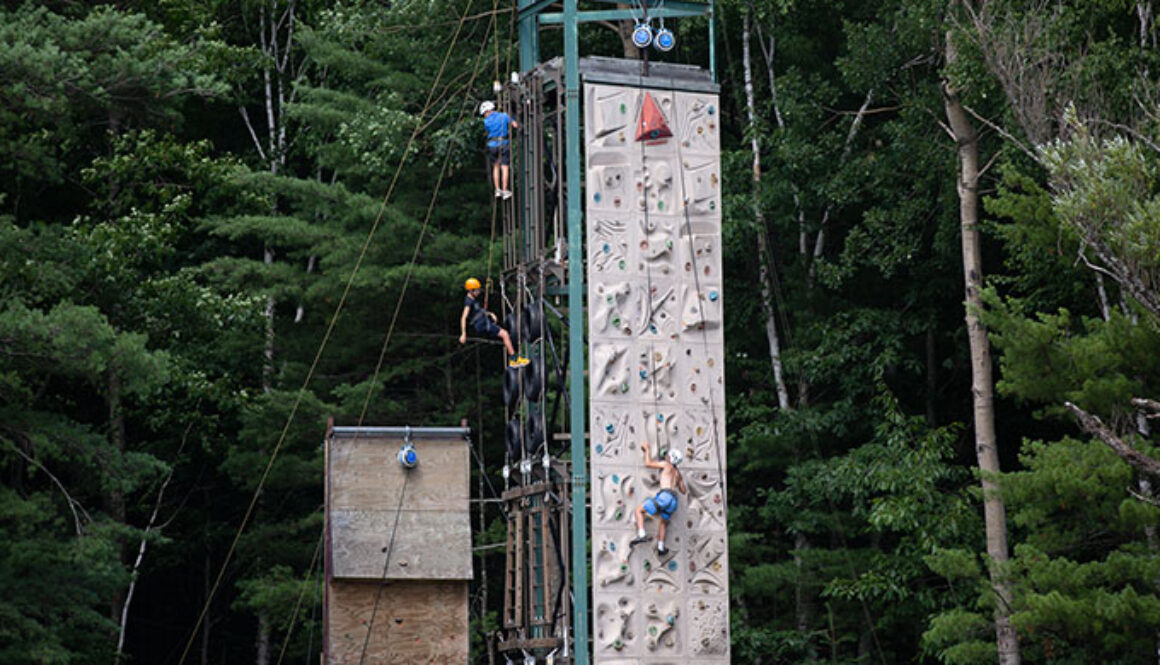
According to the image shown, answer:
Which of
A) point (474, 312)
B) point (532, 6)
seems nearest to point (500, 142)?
point (532, 6)

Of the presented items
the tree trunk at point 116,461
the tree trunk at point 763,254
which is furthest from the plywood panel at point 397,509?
the tree trunk at point 763,254

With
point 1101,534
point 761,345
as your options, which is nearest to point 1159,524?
point 1101,534

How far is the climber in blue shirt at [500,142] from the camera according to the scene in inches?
634

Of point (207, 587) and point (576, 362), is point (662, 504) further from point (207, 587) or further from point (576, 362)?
point (207, 587)

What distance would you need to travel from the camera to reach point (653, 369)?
48.9 ft

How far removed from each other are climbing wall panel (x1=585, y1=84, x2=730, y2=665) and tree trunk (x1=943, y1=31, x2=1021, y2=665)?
16.1ft

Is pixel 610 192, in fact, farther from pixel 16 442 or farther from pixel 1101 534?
pixel 16 442

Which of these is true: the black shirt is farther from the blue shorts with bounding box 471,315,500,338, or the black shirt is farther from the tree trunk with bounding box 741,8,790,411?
the tree trunk with bounding box 741,8,790,411

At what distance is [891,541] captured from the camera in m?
25.4

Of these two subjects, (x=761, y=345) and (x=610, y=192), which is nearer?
(x=610, y=192)

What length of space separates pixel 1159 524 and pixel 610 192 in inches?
271

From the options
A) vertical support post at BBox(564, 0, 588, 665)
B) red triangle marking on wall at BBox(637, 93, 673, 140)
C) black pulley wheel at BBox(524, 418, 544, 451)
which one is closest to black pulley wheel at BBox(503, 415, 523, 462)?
black pulley wheel at BBox(524, 418, 544, 451)

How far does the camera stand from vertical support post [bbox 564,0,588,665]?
14812 millimetres

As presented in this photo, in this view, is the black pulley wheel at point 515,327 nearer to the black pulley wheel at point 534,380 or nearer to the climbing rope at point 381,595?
the black pulley wheel at point 534,380
